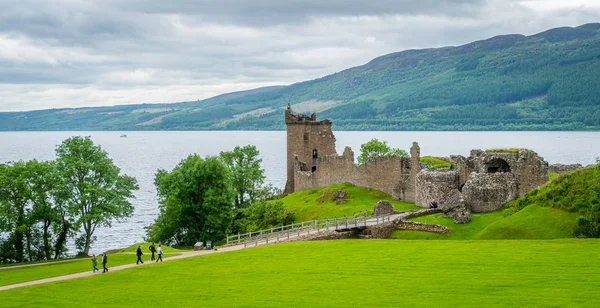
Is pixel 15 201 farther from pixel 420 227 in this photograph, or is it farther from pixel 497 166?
pixel 497 166

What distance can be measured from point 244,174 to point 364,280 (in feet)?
177

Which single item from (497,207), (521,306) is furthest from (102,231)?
(521,306)

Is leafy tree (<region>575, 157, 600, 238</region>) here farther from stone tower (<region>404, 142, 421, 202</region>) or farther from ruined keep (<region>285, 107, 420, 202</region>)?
ruined keep (<region>285, 107, 420, 202</region>)

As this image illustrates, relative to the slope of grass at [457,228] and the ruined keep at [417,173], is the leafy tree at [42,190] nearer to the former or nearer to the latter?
the ruined keep at [417,173]

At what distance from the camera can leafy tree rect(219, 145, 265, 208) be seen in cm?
8338

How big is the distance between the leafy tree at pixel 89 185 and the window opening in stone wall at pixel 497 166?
3182cm

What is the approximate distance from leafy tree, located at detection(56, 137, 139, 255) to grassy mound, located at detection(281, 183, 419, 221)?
16358 millimetres

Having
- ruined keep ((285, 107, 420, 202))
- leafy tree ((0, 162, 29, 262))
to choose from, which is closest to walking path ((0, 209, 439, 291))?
ruined keep ((285, 107, 420, 202))

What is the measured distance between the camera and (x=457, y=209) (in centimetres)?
4756

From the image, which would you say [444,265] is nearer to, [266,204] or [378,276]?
[378,276]

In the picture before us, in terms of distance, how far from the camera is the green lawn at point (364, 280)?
2686 centimetres

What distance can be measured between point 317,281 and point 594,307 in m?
11.8

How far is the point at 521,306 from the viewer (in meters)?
24.7

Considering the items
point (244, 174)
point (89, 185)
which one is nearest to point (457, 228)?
point (89, 185)
